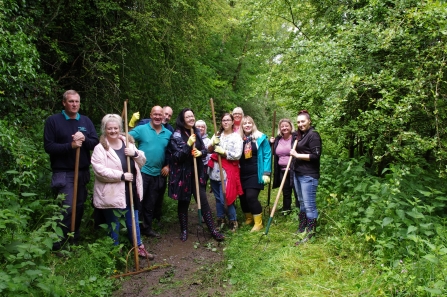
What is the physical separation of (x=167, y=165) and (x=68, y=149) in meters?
1.67

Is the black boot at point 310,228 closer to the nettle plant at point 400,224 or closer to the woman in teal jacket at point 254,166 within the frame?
the nettle plant at point 400,224

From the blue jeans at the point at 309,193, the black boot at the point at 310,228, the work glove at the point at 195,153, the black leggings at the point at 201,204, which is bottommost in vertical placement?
the black boot at the point at 310,228

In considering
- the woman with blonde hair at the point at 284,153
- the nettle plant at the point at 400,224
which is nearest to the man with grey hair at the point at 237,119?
the woman with blonde hair at the point at 284,153

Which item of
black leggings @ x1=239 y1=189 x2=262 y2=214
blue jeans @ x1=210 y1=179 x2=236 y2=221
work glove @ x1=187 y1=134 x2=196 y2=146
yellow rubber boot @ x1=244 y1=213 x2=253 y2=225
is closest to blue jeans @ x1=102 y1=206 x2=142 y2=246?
work glove @ x1=187 y1=134 x2=196 y2=146

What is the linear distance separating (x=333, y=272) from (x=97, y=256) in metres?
2.56

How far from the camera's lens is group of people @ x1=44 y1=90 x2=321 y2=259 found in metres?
3.87

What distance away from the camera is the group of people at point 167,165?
3871mm

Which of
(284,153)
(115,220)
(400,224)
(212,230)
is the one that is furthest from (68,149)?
(400,224)

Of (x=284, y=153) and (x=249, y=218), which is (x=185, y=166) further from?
(x=284, y=153)

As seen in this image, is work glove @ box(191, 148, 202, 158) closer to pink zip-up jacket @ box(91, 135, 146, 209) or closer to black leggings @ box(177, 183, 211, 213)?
black leggings @ box(177, 183, 211, 213)

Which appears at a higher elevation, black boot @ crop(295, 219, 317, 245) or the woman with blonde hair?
the woman with blonde hair

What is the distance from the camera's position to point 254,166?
17.2ft

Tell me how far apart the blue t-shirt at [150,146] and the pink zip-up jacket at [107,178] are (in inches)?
37.6

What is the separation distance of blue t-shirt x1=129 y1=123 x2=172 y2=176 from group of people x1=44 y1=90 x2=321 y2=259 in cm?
1
